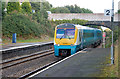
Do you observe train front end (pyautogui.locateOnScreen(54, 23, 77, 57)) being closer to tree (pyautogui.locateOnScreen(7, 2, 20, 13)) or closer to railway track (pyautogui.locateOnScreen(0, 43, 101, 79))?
railway track (pyautogui.locateOnScreen(0, 43, 101, 79))

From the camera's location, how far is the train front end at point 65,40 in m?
18.6

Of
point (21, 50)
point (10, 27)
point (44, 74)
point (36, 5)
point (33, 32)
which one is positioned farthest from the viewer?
point (36, 5)

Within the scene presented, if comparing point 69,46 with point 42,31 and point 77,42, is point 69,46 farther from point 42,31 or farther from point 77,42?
point 42,31

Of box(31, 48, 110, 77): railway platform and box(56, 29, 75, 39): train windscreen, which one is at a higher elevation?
box(56, 29, 75, 39): train windscreen

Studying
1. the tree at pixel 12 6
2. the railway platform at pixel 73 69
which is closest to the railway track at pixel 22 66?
the railway platform at pixel 73 69

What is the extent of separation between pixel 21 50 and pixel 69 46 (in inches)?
232

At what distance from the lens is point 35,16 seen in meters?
53.9

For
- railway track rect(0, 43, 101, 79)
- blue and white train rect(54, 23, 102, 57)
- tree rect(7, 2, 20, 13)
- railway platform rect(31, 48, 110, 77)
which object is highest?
tree rect(7, 2, 20, 13)

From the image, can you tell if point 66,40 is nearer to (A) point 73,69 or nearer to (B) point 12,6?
(A) point 73,69

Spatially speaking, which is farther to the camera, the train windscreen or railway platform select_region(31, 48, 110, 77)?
the train windscreen

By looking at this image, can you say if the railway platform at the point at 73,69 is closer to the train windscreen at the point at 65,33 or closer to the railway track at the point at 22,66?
the railway track at the point at 22,66

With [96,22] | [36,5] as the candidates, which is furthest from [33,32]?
[36,5]

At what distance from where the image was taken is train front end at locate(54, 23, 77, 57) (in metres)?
18.6

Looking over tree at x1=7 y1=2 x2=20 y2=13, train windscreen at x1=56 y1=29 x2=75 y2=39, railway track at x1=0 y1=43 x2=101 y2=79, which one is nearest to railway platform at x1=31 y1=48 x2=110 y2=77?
railway track at x1=0 y1=43 x2=101 y2=79
